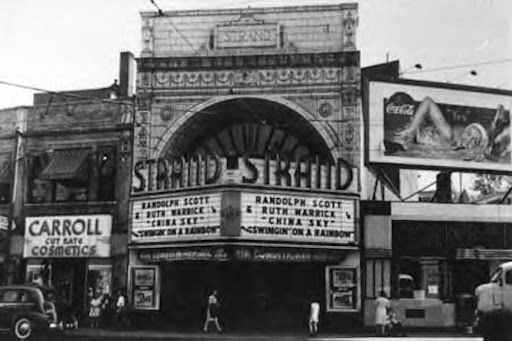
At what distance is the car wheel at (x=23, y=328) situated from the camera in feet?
76.9

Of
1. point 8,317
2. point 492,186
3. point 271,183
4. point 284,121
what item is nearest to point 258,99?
point 284,121

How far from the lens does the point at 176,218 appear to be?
29.1m

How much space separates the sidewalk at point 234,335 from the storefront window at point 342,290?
5.81 ft

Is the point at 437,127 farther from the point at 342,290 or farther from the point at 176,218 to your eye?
the point at 176,218

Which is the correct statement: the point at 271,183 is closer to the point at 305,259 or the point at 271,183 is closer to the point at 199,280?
the point at 305,259

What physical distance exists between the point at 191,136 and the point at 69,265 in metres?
7.88

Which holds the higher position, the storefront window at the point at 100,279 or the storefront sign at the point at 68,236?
the storefront sign at the point at 68,236

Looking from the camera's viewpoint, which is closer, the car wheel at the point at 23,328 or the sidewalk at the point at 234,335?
the car wheel at the point at 23,328

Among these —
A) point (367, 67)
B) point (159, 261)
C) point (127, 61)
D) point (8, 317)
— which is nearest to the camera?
point (8, 317)

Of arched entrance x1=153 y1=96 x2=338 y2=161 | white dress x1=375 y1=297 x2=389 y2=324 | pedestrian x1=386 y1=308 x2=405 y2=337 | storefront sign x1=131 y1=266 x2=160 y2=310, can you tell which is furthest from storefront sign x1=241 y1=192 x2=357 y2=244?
storefront sign x1=131 y1=266 x2=160 y2=310

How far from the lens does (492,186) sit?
54.0 meters

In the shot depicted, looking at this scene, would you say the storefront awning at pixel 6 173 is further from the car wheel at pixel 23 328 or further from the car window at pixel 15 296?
the car wheel at pixel 23 328

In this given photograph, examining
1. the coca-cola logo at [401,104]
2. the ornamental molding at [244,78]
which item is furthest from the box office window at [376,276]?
the ornamental molding at [244,78]

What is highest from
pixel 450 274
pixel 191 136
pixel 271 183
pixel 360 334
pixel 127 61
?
pixel 127 61
